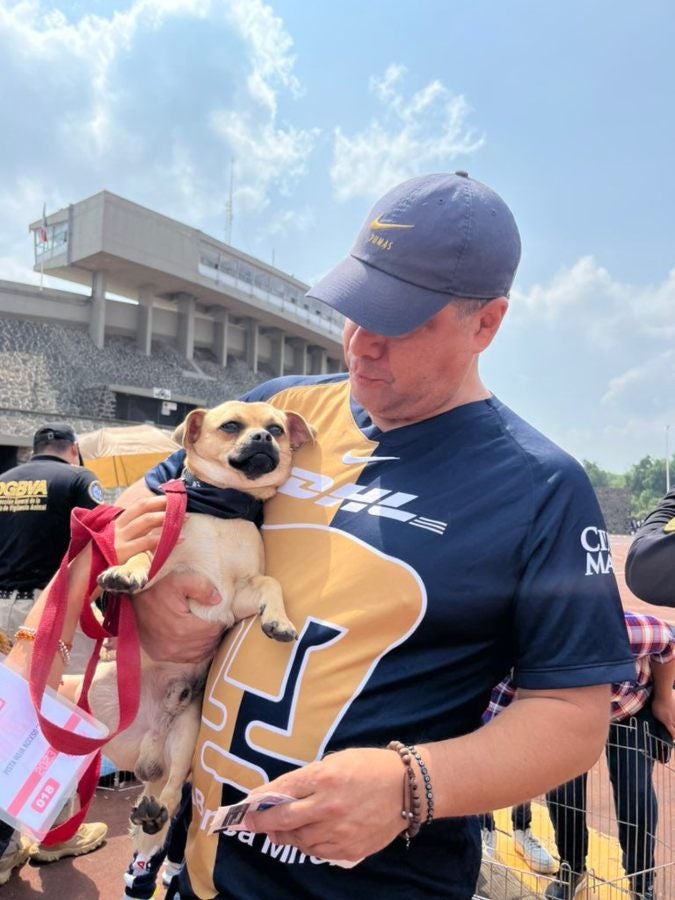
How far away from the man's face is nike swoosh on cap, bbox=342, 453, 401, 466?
99 mm

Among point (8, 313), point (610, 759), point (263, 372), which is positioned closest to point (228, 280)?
point (263, 372)

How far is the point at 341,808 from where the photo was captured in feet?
3.75

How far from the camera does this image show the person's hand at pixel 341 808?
1149mm

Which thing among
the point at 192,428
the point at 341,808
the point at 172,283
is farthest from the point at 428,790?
the point at 172,283

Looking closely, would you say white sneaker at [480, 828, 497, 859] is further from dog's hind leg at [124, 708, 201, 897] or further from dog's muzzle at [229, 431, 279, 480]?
dog's muzzle at [229, 431, 279, 480]

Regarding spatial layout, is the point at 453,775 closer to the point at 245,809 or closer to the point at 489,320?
the point at 245,809

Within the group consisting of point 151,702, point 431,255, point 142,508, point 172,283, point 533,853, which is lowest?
point 533,853

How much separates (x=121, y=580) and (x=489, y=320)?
1291 millimetres

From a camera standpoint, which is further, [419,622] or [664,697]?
[664,697]

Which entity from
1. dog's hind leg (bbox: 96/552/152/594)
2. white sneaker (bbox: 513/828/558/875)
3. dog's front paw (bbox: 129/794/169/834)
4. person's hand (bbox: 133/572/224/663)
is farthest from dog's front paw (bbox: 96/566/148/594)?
white sneaker (bbox: 513/828/558/875)

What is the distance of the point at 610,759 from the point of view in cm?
328

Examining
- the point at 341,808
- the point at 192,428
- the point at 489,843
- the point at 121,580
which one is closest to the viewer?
the point at 341,808

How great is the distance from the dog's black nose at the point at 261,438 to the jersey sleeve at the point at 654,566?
163 cm

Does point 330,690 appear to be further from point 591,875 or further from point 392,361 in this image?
point 591,875
